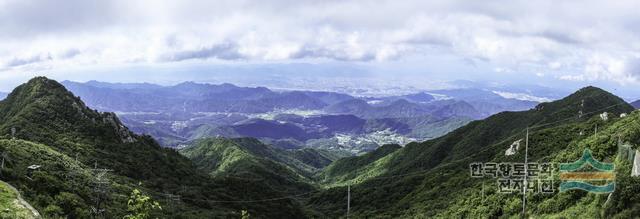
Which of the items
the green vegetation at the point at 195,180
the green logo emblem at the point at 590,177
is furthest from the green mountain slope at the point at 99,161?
the green logo emblem at the point at 590,177

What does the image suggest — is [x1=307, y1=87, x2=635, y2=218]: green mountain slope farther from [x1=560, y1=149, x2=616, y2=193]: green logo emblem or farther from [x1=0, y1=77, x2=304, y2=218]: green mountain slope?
[x1=0, y1=77, x2=304, y2=218]: green mountain slope

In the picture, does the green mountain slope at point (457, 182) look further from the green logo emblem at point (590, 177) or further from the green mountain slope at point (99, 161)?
the green mountain slope at point (99, 161)

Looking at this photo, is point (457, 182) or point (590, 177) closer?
point (590, 177)

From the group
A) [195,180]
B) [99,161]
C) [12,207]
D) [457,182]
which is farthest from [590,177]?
[195,180]

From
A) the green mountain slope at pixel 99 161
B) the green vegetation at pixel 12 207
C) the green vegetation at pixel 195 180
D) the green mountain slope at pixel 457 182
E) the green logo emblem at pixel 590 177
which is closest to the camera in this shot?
the green vegetation at pixel 12 207

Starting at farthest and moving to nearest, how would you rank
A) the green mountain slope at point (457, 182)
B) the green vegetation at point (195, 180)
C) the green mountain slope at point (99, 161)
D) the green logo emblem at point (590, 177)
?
1. the green mountain slope at point (457, 182)
2. the green mountain slope at point (99, 161)
3. the green vegetation at point (195, 180)
4. the green logo emblem at point (590, 177)

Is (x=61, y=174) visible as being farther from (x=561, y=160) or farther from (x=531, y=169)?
(x=561, y=160)

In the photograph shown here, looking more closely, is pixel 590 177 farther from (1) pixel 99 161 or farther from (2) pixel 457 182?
(1) pixel 99 161

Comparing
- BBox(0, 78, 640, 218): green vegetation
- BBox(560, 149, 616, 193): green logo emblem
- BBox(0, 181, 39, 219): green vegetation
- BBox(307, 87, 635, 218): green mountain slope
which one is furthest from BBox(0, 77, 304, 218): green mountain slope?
BBox(560, 149, 616, 193): green logo emblem

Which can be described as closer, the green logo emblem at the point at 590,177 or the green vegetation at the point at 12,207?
the green vegetation at the point at 12,207
